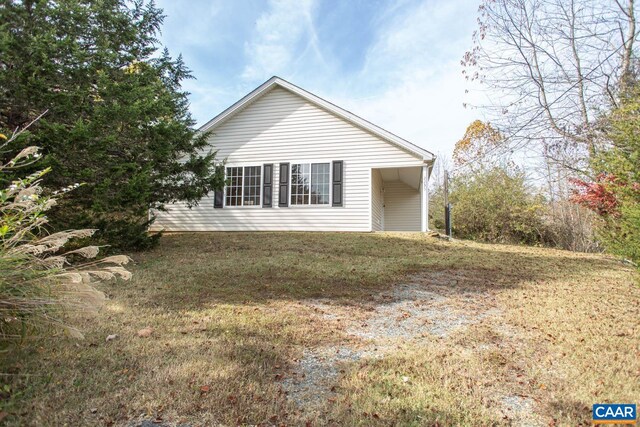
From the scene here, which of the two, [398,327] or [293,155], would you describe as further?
[293,155]

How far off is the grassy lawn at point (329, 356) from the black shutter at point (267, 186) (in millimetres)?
6735

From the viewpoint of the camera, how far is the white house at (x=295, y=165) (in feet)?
42.7

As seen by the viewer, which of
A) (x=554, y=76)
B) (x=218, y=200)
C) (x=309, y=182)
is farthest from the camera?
(x=218, y=200)

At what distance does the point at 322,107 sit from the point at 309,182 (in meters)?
2.85

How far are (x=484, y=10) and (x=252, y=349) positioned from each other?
10.8m

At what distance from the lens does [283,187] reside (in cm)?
1364

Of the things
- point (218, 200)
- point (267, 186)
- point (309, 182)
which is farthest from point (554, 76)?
point (218, 200)

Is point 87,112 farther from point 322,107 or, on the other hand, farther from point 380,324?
point 322,107

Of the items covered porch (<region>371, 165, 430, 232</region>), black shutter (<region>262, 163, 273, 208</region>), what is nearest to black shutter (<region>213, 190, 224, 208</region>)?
black shutter (<region>262, 163, 273, 208</region>)

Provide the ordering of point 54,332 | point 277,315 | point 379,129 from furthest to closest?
point 379,129 → point 277,315 → point 54,332

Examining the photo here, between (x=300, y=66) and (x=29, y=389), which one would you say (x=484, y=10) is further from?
(x=29, y=389)

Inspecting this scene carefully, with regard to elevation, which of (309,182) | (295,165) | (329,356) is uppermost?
(295,165)

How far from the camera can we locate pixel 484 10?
9.95m

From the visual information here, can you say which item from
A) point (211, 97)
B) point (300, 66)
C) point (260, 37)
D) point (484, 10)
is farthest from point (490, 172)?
point (211, 97)
